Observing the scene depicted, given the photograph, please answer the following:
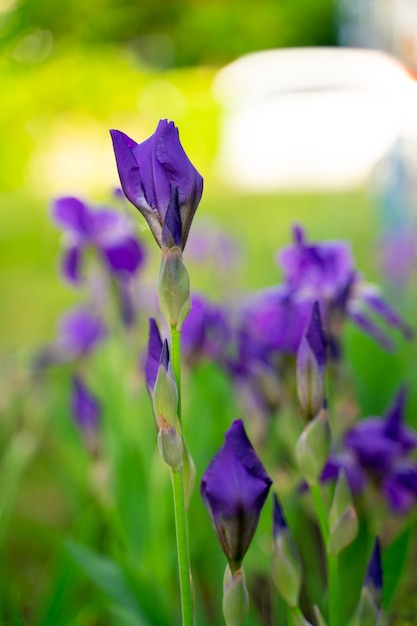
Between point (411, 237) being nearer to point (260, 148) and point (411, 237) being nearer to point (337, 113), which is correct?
point (260, 148)

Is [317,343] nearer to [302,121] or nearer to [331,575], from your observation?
[331,575]

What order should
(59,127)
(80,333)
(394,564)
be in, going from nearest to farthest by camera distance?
1. (394,564)
2. (80,333)
3. (59,127)

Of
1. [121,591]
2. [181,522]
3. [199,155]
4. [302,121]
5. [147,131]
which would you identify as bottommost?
[121,591]

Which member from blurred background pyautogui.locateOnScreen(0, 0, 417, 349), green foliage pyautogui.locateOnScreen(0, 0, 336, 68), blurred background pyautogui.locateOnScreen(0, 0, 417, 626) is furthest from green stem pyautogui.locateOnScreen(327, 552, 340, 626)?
green foliage pyautogui.locateOnScreen(0, 0, 336, 68)

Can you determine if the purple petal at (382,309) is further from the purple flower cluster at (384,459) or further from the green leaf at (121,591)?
the green leaf at (121,591)

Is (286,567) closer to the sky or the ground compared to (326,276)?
closer to the ground

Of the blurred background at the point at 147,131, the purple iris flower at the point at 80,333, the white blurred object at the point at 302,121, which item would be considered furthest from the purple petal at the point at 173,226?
the white blurred object at the point at 302,121

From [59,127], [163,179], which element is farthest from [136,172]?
[59,127]

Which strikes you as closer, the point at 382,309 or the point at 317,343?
the point at 317,343
